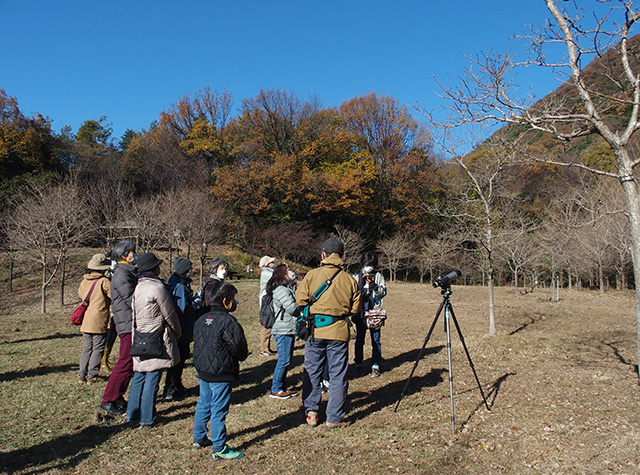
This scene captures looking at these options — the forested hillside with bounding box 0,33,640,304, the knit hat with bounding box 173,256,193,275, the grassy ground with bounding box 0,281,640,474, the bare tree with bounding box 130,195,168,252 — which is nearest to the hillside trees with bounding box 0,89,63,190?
the forested hillside with bounding box 0,33,640,304

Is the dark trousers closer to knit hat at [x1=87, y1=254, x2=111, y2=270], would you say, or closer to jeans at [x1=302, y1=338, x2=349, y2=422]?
knit hat at [x1=87, y1=254, x2=111, y2=270]

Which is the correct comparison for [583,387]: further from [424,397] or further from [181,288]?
[181,288]

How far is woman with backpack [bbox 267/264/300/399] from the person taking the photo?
18.9ft

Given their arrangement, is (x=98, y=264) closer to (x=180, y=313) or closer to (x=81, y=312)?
(x=81, y=312)

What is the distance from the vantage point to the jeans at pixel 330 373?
4656 millimetres

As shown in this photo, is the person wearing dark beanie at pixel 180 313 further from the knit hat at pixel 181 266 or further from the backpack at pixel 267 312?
the backpack at pixel 267 312

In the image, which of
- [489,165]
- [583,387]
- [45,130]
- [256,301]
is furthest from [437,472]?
[45,130]

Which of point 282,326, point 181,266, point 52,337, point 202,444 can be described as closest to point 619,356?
point 282,326

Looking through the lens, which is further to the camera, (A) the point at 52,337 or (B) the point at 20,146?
(B) the point at 20,146

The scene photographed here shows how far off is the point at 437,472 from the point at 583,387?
3393mm

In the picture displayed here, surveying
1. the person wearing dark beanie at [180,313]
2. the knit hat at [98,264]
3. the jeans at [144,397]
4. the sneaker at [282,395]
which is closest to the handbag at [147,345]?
the jeans at [144,397]

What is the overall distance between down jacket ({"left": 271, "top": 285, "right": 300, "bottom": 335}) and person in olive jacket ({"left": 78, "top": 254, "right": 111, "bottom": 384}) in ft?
7.85

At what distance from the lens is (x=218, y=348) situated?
3947 millimetres

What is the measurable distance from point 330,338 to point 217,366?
1.25 m
